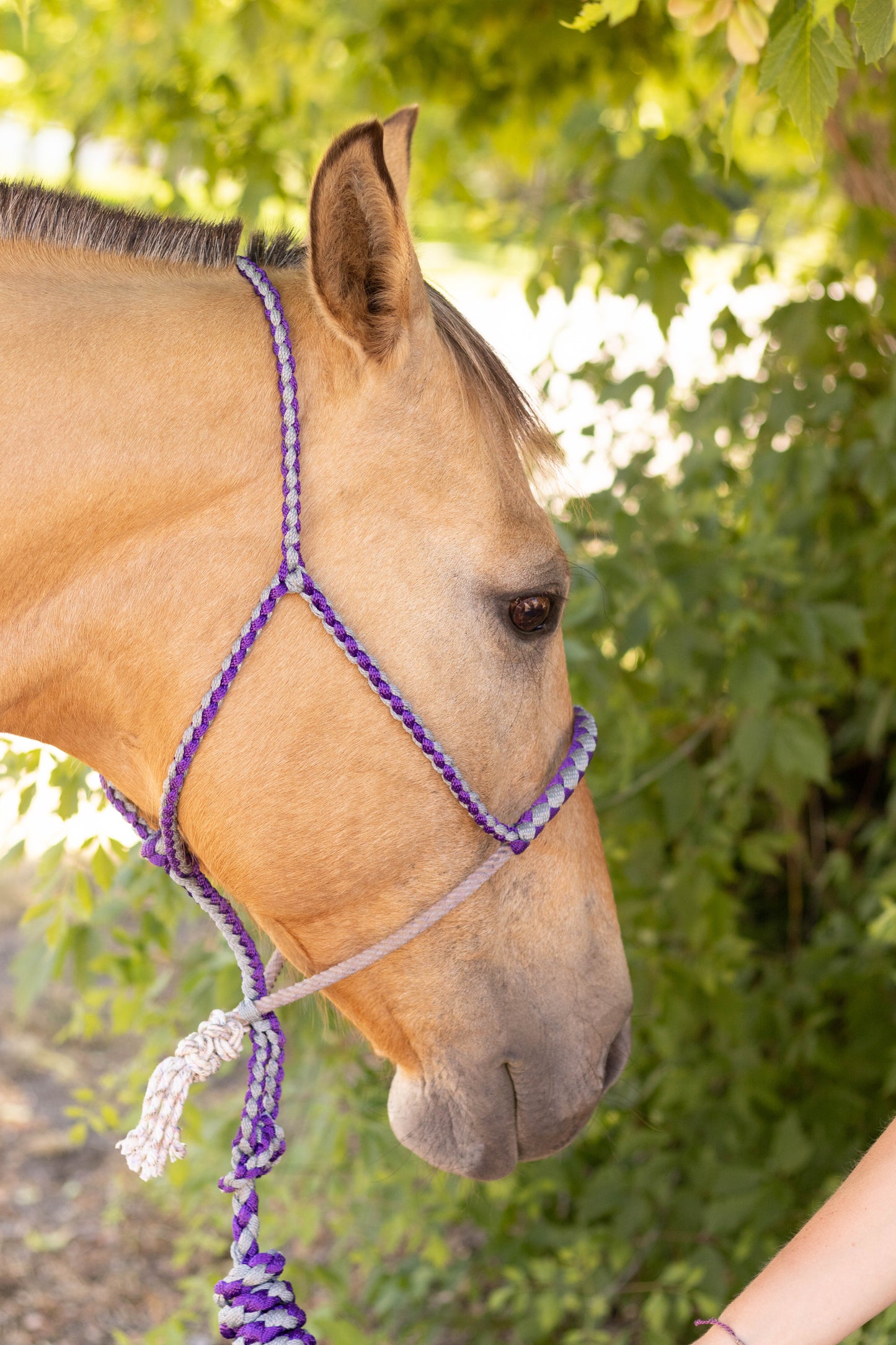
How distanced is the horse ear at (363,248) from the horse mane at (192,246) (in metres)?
0.11

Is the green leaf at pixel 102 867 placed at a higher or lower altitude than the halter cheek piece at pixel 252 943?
lower

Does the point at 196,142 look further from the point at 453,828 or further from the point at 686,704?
the point at 453,828

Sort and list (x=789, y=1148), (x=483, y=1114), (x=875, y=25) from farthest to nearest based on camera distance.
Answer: (x=789, y=1148) → (x=483, y=1114) → (x=875, y=25)

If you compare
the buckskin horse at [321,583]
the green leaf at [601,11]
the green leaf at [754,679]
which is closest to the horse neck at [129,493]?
the buckskin horse at [321,583]

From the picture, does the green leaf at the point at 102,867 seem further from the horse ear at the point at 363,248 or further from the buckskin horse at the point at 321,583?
the horse ear at the point at 363,248

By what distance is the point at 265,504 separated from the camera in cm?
130

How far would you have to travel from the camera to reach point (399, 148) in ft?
4.21

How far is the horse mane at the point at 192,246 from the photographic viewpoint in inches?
55.8

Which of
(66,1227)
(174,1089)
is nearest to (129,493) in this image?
(174,1089)

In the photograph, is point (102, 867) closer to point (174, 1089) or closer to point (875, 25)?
point (174, 1089)

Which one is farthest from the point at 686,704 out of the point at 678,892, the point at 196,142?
the point at 196,142

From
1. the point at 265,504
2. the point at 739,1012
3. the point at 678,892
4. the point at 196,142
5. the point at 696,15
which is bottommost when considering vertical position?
the point at 739,1012

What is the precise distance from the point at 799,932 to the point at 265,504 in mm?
2678

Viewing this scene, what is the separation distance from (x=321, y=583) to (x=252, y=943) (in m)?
0.52
